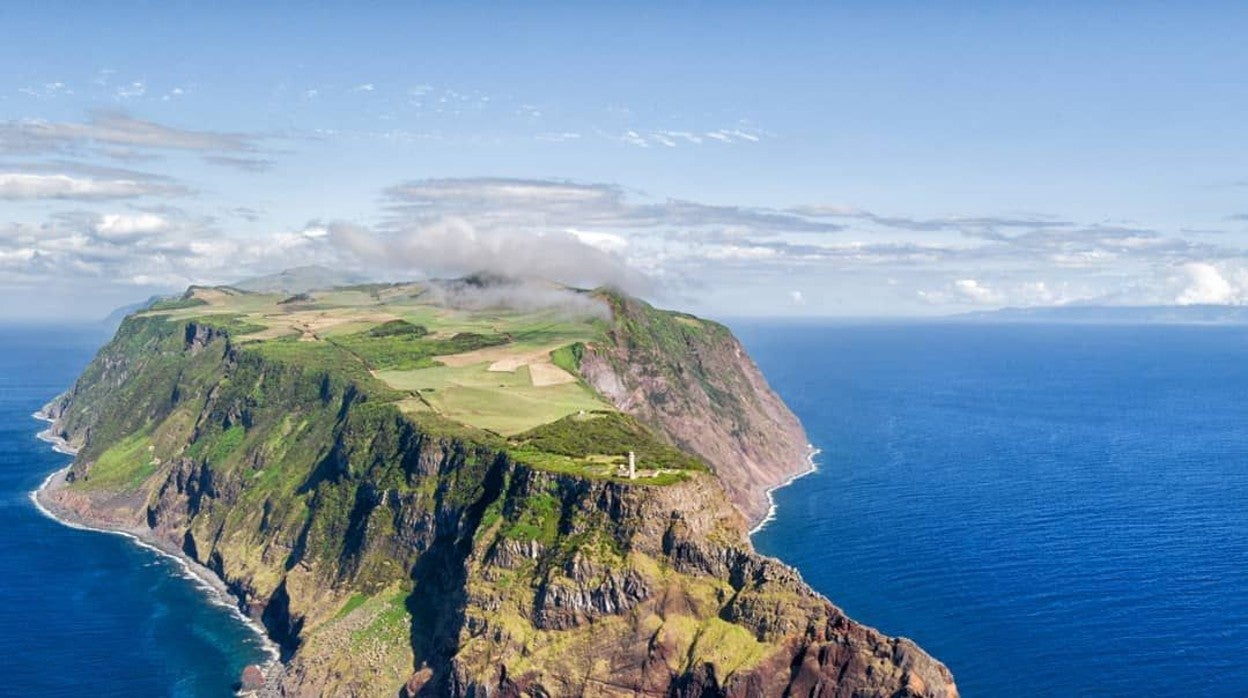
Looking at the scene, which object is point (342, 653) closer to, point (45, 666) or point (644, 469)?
point (45, 666)

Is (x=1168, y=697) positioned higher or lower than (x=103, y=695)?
higher

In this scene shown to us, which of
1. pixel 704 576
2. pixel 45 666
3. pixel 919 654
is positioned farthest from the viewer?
pixel 45 666

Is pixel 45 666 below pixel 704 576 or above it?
below

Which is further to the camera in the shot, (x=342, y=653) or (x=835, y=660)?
(x=342, y=653)

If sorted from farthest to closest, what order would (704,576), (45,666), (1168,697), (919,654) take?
(45,666), (704,576), (1168,697), (919,654)

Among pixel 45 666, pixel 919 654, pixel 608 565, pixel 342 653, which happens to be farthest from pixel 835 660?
pixel 45 666

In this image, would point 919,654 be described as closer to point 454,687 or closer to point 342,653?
point 454,687

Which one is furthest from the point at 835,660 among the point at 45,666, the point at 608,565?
the point at 45,666

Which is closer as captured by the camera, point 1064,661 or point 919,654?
point 919,654

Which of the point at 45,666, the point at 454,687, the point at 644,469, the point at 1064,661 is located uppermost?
the point at 644,469
